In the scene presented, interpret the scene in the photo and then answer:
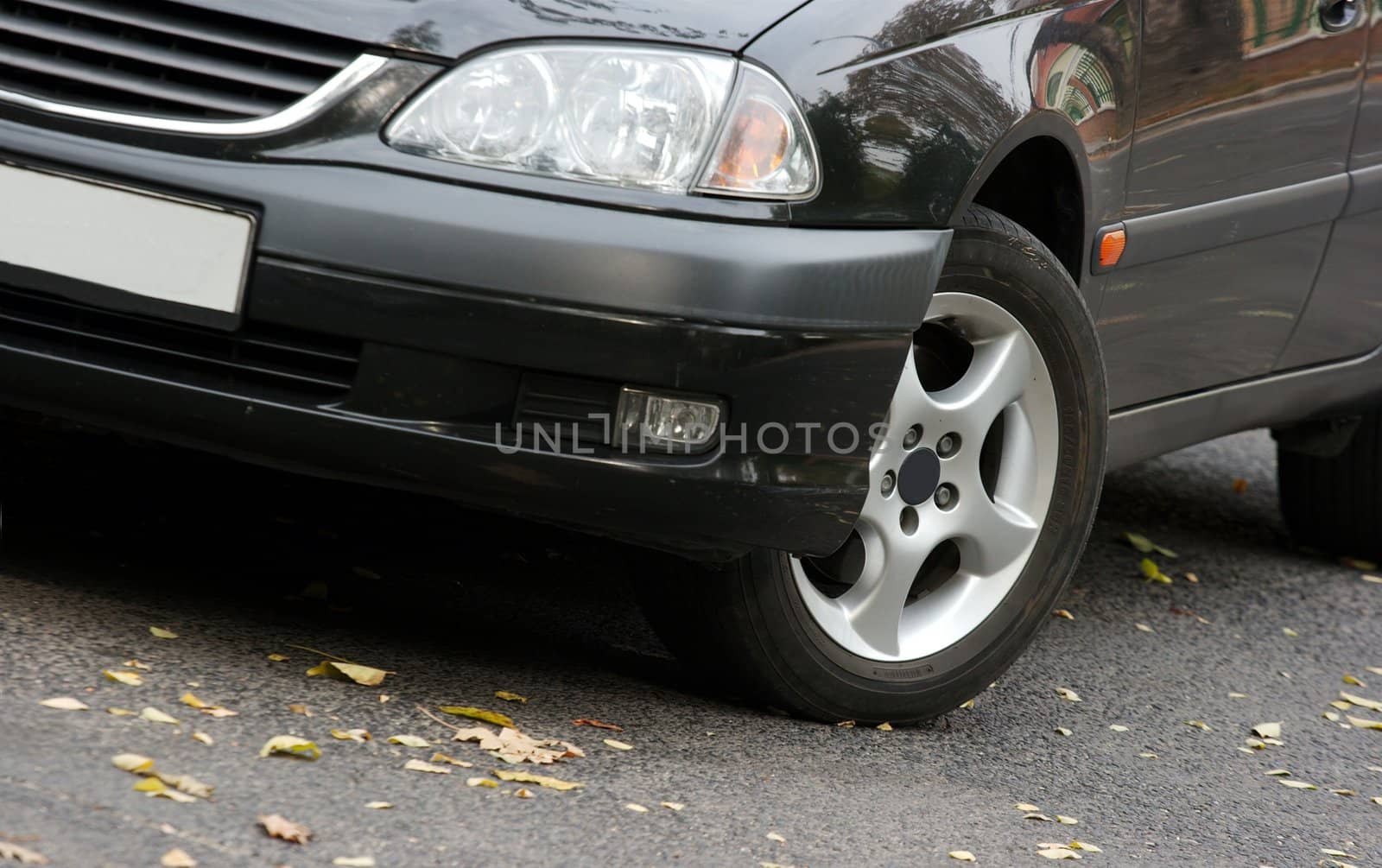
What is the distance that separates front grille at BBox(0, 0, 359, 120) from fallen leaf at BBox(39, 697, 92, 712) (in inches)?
33.2

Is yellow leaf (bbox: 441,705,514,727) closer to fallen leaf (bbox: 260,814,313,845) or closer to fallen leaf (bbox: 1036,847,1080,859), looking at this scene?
fallen leaf (bbox: 260,814,313,845)

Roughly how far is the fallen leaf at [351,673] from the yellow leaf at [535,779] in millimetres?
333

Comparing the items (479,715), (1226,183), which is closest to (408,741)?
(479,715)

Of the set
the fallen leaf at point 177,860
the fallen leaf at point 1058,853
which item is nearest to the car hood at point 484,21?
the fallen leaf at point 177,860

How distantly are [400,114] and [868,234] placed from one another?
0.71 m

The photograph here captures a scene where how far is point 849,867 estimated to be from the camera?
7.93 feet

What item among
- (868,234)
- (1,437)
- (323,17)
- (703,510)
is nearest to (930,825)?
(703,510)

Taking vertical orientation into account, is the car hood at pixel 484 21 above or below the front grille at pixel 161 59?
above

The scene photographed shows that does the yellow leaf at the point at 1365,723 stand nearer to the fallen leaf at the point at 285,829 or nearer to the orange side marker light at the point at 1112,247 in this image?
the orange side marker light at the point at 1112,247

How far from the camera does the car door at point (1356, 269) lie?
3.55 meters

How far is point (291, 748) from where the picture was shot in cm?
238

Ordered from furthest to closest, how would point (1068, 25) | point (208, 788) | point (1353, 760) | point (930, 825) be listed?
1. point (1353, 760)
2. point (1068, 25)
3. point (930, 825)
4. point (208, 788)

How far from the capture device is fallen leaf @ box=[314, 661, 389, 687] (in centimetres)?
270

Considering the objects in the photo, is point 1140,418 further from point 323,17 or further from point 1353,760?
point 323,17
